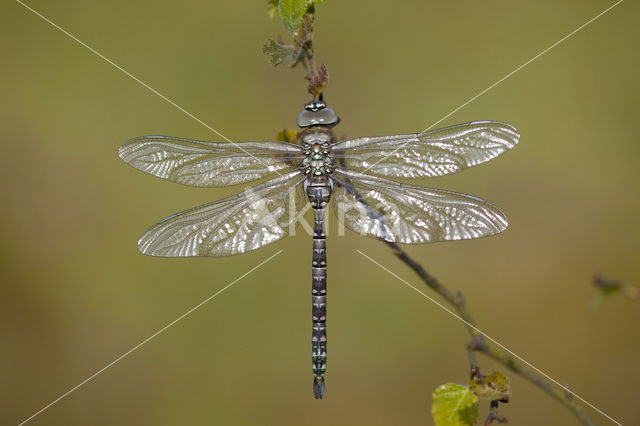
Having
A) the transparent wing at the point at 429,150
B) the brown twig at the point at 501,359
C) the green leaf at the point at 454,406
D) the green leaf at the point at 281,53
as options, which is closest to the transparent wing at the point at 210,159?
the transparent wing at the point at 429,150

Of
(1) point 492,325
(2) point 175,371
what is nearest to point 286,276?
(2) point 175,371

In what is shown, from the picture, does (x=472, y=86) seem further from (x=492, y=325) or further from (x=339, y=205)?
(x=339, y=205)

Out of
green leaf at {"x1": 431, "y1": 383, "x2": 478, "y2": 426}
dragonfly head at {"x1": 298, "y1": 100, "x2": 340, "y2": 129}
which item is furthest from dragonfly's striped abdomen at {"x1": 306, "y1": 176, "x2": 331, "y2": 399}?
green leaf at {"x1": 431, "y1": 383, "x2": 478, "y2": 426}

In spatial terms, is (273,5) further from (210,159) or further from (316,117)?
(210,159)

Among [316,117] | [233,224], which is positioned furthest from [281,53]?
[233,224]

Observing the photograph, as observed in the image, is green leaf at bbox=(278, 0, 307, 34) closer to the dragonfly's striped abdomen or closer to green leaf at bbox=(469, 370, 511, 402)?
the dragonfly's striped abdomen
